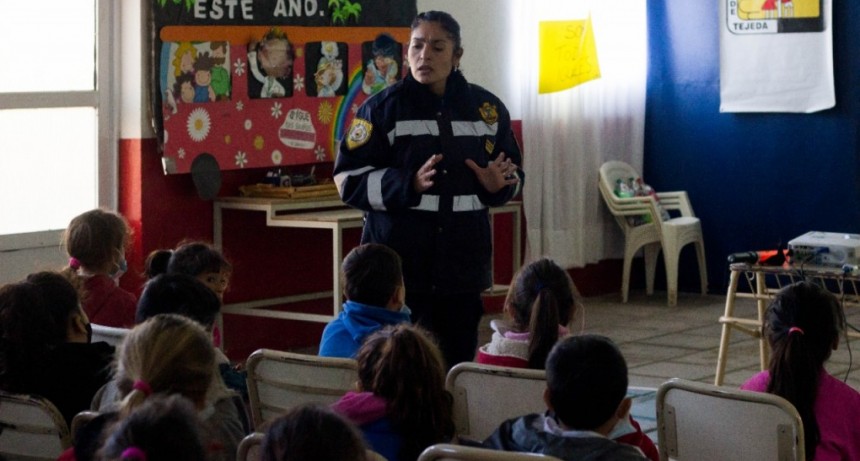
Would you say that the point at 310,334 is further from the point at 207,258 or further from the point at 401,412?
the point at 401,412

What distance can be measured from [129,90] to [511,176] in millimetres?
2334

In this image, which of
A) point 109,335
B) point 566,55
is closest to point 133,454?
point 109,335

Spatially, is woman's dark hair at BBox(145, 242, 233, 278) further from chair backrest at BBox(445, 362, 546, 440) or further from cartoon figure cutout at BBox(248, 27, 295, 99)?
cartoon figure cutout at BBox(248, 27, 295, 99)

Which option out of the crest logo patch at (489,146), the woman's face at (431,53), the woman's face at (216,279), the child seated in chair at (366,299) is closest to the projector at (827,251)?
the crest logo patch at (489,146)

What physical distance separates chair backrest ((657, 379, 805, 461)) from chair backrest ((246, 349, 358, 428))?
667 mm

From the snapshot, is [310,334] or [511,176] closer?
[511,176]

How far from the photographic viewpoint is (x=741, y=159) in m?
8.16

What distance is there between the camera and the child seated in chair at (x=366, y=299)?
3.37m

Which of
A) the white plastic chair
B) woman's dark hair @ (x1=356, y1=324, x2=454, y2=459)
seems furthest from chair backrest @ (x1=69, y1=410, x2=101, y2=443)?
the white plastic chair

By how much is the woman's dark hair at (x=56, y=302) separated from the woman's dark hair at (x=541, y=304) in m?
1.06

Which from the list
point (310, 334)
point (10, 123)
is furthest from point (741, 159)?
point (10, 123)

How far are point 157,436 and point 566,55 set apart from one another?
21.3ft

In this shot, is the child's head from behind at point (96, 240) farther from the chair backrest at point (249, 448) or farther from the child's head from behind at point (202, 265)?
the chair backrest at point (249, 448)

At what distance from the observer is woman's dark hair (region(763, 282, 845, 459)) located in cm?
304
